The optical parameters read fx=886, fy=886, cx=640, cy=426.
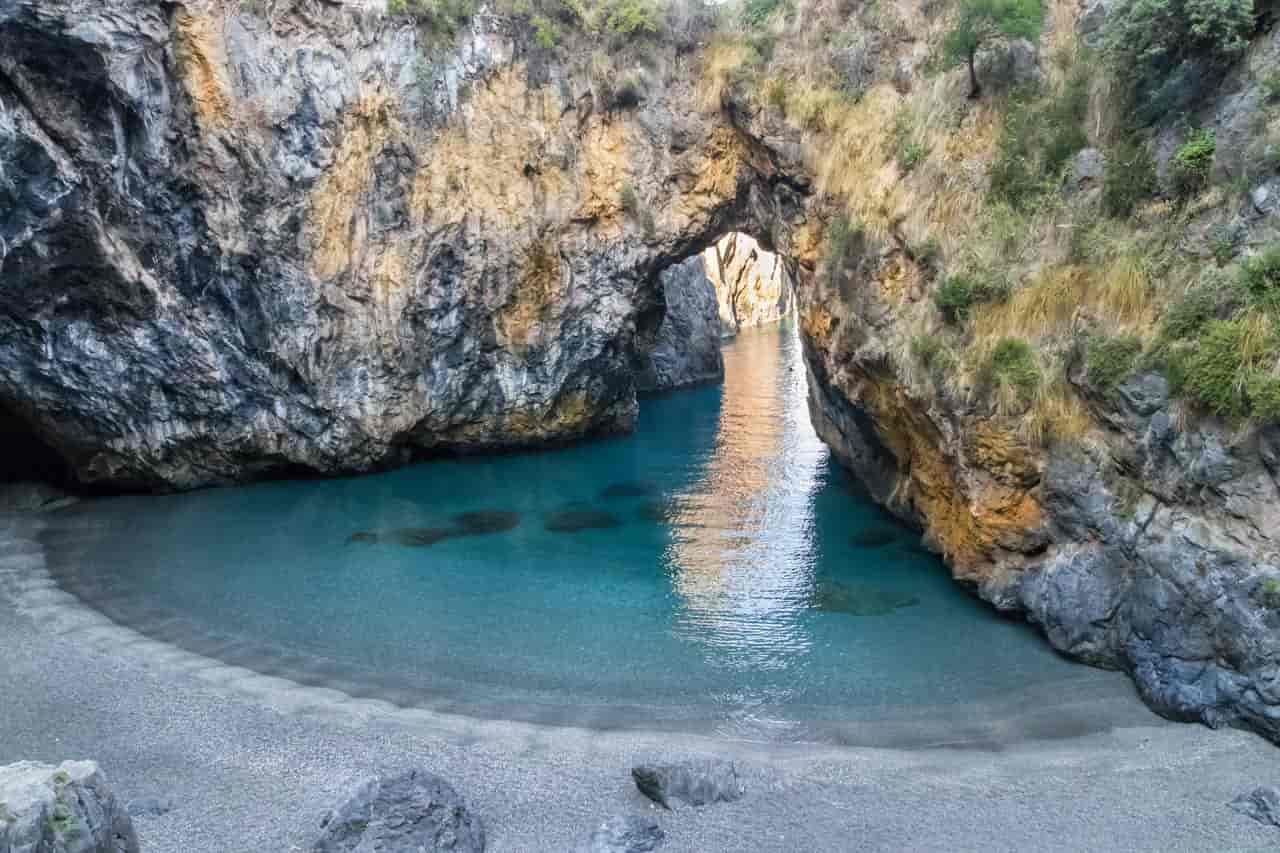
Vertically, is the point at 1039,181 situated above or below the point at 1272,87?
below

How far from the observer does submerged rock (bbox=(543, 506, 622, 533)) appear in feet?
65.1

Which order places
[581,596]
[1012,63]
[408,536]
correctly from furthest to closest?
[408,536] < [1012,63] < [581,596]

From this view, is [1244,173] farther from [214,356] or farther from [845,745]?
[214,356]

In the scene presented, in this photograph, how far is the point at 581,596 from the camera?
15.7 m

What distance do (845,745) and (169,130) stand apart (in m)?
18.4

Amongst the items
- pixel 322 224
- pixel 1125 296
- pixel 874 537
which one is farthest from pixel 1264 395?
pixel 322 224

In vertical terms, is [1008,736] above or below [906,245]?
below

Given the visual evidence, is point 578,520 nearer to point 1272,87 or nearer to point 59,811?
point 59,811

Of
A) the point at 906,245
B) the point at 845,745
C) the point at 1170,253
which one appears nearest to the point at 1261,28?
the point at 1170,253

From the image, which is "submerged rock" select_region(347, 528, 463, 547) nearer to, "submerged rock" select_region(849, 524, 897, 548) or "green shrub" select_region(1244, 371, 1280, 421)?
"submerged rock" select_region(849, 524, 897, 548)

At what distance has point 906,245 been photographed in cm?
1686

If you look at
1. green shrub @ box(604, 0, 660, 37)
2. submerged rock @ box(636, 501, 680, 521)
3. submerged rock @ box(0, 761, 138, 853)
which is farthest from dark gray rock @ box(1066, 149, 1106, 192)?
submerged rock @ box(0, 761, 138, 853)

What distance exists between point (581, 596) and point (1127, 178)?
1110 centimetres

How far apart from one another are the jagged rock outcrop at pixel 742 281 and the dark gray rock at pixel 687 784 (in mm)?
53173
